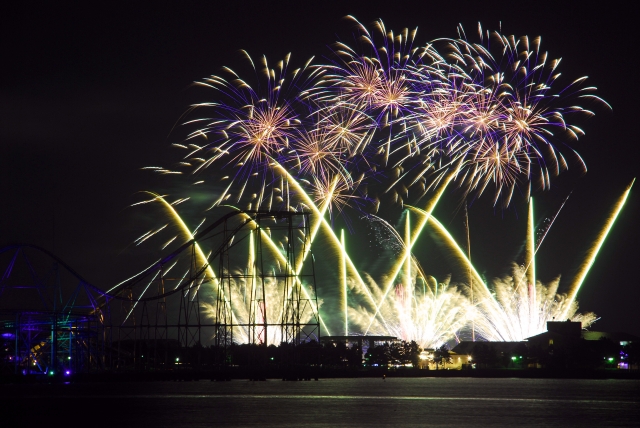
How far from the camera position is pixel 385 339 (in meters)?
108

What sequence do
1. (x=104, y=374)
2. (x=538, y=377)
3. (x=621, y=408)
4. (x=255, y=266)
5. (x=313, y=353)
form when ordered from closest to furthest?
(x=621, y=408), (x=255, y=266), (x=104, y=374), (x=538, y=377), (x=313, y=353)

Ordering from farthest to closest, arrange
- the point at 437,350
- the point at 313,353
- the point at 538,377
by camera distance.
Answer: the point at 437,350, the point at 313,353, the point at 538,377

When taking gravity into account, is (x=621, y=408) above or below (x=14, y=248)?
below

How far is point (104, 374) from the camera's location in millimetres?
62281

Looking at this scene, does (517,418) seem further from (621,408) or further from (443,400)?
(443,400)

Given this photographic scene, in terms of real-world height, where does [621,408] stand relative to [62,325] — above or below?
below

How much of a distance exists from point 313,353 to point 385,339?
2001 centimetres

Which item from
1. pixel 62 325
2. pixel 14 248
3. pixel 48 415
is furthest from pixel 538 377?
pixel 48 415

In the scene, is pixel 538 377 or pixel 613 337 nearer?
pixel 538 377

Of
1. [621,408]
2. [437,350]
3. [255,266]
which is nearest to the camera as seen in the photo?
[621,408]

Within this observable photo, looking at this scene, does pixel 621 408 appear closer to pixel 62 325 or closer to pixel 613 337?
pixel 62 325

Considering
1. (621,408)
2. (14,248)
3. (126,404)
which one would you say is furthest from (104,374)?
(621,408)

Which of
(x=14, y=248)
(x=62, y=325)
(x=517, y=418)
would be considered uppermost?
(x=14, y=248)

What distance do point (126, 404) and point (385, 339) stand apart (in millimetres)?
76268
